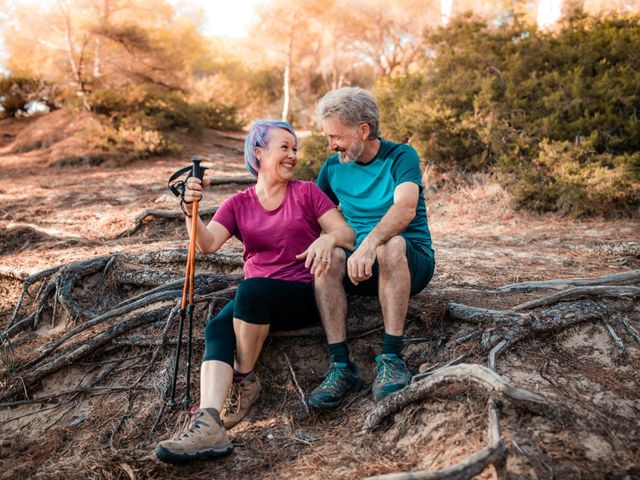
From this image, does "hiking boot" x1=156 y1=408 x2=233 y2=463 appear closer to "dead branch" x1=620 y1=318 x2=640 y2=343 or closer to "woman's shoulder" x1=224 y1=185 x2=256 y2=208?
"woman's shoulder" x1=224 y1=185 x2=256 y2=208

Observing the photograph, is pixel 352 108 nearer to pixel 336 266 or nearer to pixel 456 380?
pixel 336 266

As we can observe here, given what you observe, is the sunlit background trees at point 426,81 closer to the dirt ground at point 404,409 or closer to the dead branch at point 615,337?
the dirt ground at point 404,409

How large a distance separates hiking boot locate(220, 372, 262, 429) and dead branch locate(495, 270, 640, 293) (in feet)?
6.11

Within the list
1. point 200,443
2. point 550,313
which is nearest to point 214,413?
point 200,443

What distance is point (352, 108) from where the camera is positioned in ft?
10.1

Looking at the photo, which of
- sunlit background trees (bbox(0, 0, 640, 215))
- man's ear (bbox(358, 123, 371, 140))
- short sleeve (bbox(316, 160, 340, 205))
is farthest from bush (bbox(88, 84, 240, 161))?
man's ear (bbox(358, 123, 371, 140))

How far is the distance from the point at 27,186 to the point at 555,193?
9.37 meters

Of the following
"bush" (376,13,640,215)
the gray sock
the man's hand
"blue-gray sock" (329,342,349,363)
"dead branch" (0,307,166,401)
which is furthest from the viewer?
"bush" (376,13,640,215)

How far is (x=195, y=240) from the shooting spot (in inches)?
119

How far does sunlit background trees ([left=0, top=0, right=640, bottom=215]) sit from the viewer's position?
23.7ft

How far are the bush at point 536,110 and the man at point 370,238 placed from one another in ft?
14.9

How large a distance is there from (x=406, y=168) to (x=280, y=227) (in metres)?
0.82

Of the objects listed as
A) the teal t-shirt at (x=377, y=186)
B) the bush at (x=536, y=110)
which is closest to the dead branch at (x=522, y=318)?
the teal t-shirt at (x=377, y=186)

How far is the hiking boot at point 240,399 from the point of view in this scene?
114 inches
